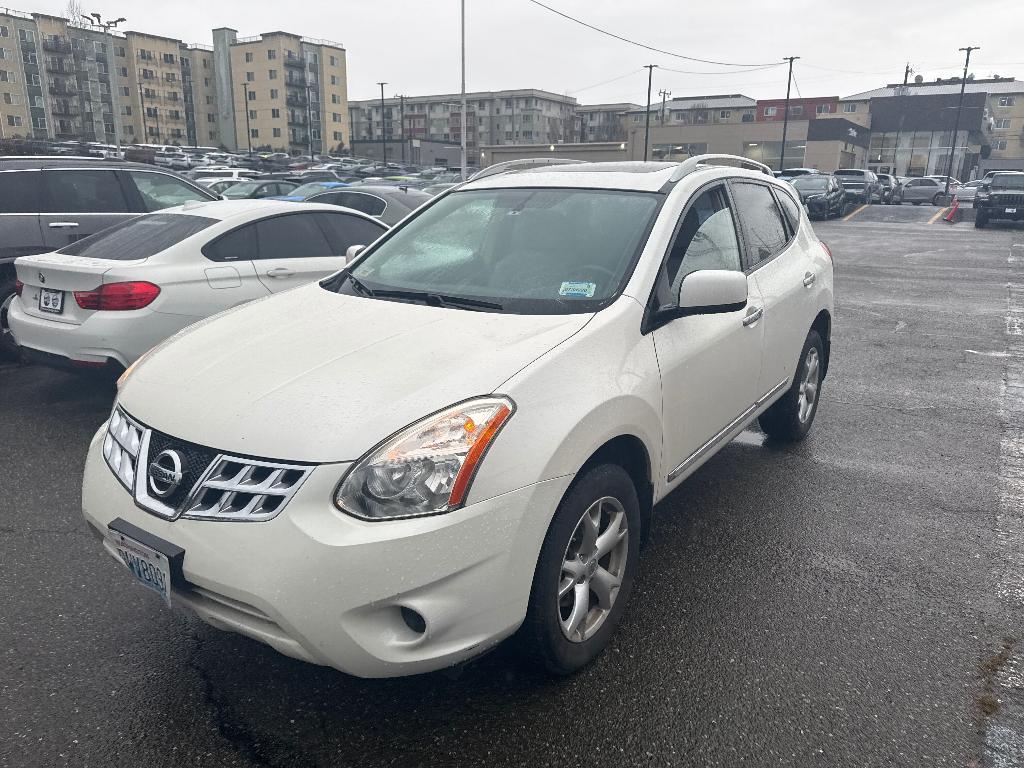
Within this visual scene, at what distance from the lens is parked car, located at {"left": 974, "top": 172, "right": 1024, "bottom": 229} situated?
2344 cm

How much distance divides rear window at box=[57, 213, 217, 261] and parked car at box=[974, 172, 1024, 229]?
987 inches

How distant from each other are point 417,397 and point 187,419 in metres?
0.73

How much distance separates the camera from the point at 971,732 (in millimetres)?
2492

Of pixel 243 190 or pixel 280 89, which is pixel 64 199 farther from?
pixel 280 89

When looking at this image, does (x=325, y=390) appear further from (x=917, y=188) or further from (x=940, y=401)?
(x=917, y=188)

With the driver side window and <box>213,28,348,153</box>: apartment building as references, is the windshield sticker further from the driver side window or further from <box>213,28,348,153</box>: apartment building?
<box>213,28,348,153</box>: apartment building

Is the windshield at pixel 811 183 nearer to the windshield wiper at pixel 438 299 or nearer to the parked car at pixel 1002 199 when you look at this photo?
the parked car at pixel 1002 199

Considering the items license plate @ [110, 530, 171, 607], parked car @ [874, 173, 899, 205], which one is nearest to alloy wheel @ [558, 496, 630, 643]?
license plate @ [110, 530, 171, 607]

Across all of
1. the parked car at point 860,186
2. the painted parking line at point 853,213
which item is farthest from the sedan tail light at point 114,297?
the parked car at point 860,186

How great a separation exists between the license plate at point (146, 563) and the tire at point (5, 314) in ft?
16.6

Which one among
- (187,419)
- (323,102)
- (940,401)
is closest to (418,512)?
(187,419)

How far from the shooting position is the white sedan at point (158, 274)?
201 inches

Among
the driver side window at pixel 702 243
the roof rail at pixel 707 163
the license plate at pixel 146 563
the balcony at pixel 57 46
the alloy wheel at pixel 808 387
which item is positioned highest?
the balcony at pixel 57 46

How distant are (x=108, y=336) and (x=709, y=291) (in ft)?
13.0
